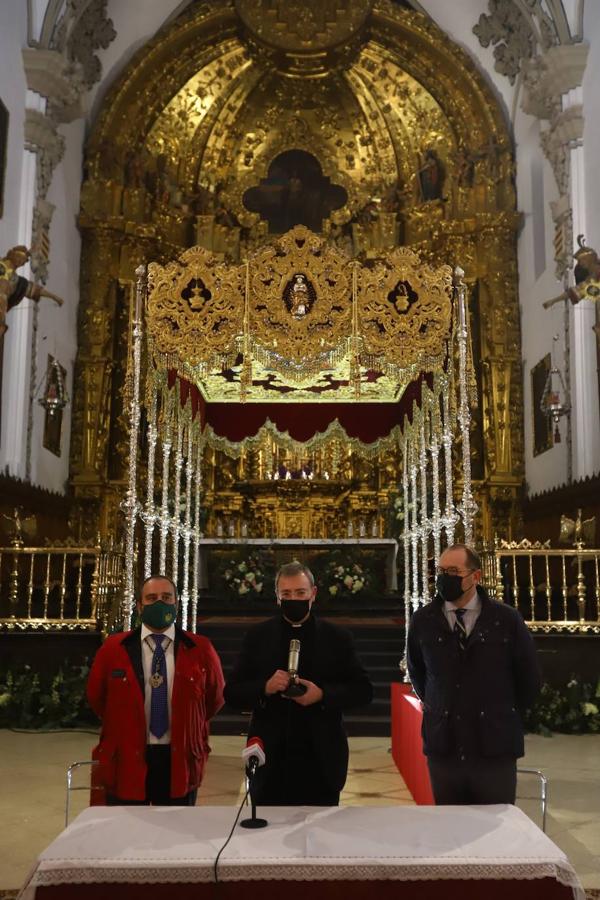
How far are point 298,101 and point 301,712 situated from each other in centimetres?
1515

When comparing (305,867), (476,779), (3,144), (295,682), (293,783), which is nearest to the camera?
(305,867)

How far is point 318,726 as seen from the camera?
9.87 feet

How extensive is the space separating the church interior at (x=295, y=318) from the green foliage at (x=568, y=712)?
3 cm

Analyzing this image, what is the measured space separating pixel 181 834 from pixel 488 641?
4.72 ft

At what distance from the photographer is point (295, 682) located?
273cm

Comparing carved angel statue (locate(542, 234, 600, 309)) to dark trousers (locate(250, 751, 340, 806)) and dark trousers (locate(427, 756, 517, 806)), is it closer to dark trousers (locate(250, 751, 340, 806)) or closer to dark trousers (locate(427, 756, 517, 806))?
dark trousers (locate(427, 756, 517, 806))

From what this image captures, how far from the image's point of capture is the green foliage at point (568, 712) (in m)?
7.90

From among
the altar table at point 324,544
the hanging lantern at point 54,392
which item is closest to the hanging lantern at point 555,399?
the altar table at point 324,544

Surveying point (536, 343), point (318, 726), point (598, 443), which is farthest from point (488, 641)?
point (536, 343)

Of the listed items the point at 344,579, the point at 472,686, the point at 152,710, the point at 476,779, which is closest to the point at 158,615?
the point at 152,710

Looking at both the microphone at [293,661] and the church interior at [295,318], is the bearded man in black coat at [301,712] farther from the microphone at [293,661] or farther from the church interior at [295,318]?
the church interior at [295,318]

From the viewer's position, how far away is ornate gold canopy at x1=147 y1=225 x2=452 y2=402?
8133 mm

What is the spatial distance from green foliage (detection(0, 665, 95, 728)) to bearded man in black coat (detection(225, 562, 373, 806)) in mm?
5536

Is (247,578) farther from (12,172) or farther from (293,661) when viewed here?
(293,661)
